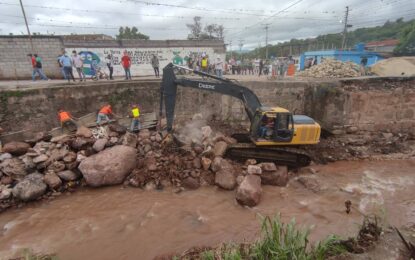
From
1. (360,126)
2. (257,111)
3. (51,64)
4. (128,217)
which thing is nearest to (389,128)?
(360,126)

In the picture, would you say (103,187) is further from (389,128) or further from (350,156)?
(389,128)

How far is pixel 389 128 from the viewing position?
10.9 meters

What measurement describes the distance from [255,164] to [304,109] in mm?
4860

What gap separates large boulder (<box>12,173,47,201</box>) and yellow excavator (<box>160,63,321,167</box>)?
4055 mm

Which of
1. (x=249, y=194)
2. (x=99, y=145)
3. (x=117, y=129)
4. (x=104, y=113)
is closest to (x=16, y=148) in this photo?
(x=99, y=145)

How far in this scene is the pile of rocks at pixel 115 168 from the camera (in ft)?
22.6

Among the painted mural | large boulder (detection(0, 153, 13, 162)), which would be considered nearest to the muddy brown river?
large boulder (detection(0, 153, 13, 162))

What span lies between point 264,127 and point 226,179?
207cm

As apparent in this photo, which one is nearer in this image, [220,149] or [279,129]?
[279,129]

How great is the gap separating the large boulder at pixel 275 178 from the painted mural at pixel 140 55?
1302 cm

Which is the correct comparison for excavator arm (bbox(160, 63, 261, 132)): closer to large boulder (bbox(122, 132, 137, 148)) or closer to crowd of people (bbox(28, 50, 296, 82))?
large boulder (bbox(122, 132, 137, 148))

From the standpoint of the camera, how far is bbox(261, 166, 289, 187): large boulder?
746 centimetres

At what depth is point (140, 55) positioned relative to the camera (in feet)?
56.9

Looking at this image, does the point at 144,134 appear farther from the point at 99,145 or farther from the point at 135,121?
the point at 99,145
